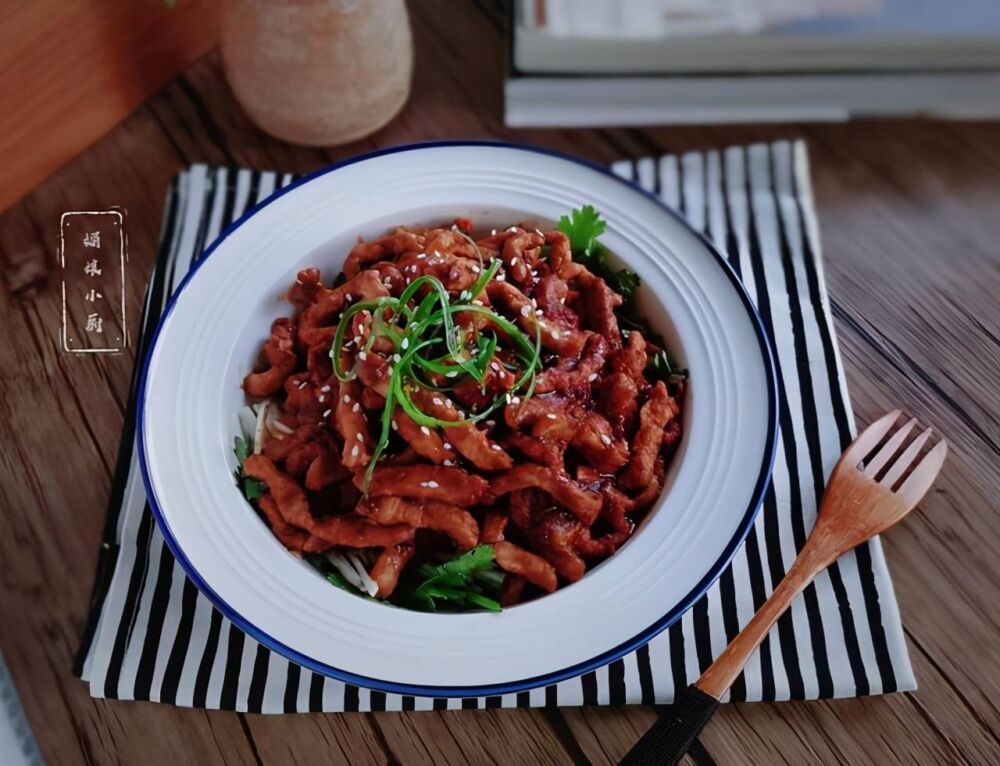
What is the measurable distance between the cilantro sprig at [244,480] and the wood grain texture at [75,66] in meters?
0.98

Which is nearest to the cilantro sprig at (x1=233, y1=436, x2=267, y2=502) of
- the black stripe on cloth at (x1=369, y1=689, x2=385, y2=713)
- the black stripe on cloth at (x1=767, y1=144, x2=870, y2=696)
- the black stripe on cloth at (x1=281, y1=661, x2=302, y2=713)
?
the black stripe on cloth at (x1=281, y1=661, x2=302, y2=713)

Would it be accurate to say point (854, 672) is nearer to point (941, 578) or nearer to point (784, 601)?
point (784, 601)

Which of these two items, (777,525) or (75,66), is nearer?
(777,525)

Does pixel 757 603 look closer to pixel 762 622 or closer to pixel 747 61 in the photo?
pixel 762 622

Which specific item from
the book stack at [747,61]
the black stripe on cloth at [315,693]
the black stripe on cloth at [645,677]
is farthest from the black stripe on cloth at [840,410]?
the black stripe on cloth at [315,693]

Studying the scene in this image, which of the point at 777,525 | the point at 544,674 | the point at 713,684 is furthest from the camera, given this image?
the point at 777,525

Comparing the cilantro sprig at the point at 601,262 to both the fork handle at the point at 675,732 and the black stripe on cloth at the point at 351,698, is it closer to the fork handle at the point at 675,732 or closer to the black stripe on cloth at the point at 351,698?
the fork handle at the point at 675,732

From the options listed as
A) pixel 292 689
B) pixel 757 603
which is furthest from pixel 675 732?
pixel 292 689

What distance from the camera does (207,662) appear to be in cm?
171

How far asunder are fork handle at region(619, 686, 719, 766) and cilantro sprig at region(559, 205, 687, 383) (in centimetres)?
63

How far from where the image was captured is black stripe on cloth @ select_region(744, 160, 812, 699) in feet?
5.58

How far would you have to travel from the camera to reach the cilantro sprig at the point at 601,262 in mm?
1869

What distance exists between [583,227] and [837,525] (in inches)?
29.7

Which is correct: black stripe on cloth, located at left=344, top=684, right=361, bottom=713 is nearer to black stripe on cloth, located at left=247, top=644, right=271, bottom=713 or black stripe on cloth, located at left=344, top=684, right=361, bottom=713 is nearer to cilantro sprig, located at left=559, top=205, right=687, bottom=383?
black stripe on cloth, located at left=247, top=644, right=271, bottom=713
